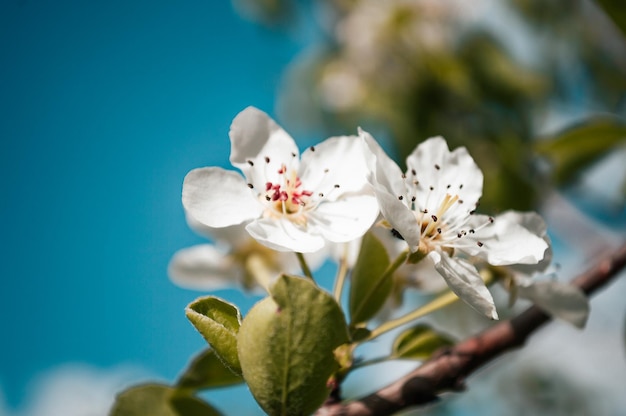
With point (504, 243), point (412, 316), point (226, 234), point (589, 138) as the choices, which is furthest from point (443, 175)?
point (589, 138)

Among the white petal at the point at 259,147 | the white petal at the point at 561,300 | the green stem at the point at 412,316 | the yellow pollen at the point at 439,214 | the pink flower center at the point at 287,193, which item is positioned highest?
the white petal at the point at 259,147

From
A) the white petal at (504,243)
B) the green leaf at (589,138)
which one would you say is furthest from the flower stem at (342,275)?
the green leaf at (589,138)

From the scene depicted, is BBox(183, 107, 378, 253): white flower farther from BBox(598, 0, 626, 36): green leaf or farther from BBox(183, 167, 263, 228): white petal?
BBox(598, 0, 626, 36): green leaf

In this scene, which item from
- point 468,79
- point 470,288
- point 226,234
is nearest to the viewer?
point 470,288

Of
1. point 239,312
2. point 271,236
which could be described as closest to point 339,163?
point 271,236

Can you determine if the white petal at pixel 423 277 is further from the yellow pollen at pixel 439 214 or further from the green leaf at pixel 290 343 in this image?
the green leaf at pixel 290 343

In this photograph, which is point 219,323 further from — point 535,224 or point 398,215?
point 535,224

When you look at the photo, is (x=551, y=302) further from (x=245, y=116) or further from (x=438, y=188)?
(x=245, y=116)
